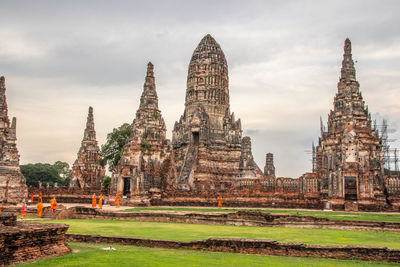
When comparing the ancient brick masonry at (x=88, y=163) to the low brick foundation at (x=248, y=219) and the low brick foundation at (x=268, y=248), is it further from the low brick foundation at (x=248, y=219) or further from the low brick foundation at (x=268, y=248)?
the low brick foundation at (x=268, y=248)

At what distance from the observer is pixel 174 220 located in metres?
18.2

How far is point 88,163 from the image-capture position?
46.9 m

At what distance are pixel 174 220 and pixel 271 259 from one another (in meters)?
9.56

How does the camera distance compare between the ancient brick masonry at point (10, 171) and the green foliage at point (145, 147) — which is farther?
the green foliage at point (145, 147)

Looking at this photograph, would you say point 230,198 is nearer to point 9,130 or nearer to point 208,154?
point 208,154

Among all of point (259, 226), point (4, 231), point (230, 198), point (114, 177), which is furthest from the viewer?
point (114, 177)

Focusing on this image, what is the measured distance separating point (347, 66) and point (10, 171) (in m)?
29.8

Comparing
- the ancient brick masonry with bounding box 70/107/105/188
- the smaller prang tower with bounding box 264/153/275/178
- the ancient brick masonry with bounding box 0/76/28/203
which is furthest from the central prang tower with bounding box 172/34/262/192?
the ancient brick masonry with bounding box 0/76/28/203

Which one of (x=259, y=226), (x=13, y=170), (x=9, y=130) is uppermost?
(x=9, y=130)

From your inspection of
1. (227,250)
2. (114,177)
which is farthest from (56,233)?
(114,177)

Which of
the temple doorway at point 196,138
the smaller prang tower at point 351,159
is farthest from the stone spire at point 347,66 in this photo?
the temple doorway at point 196,138

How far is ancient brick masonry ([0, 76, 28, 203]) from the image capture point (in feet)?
111

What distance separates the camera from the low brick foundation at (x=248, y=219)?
15320 millimetres

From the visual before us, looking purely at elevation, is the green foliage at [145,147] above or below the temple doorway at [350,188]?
above
